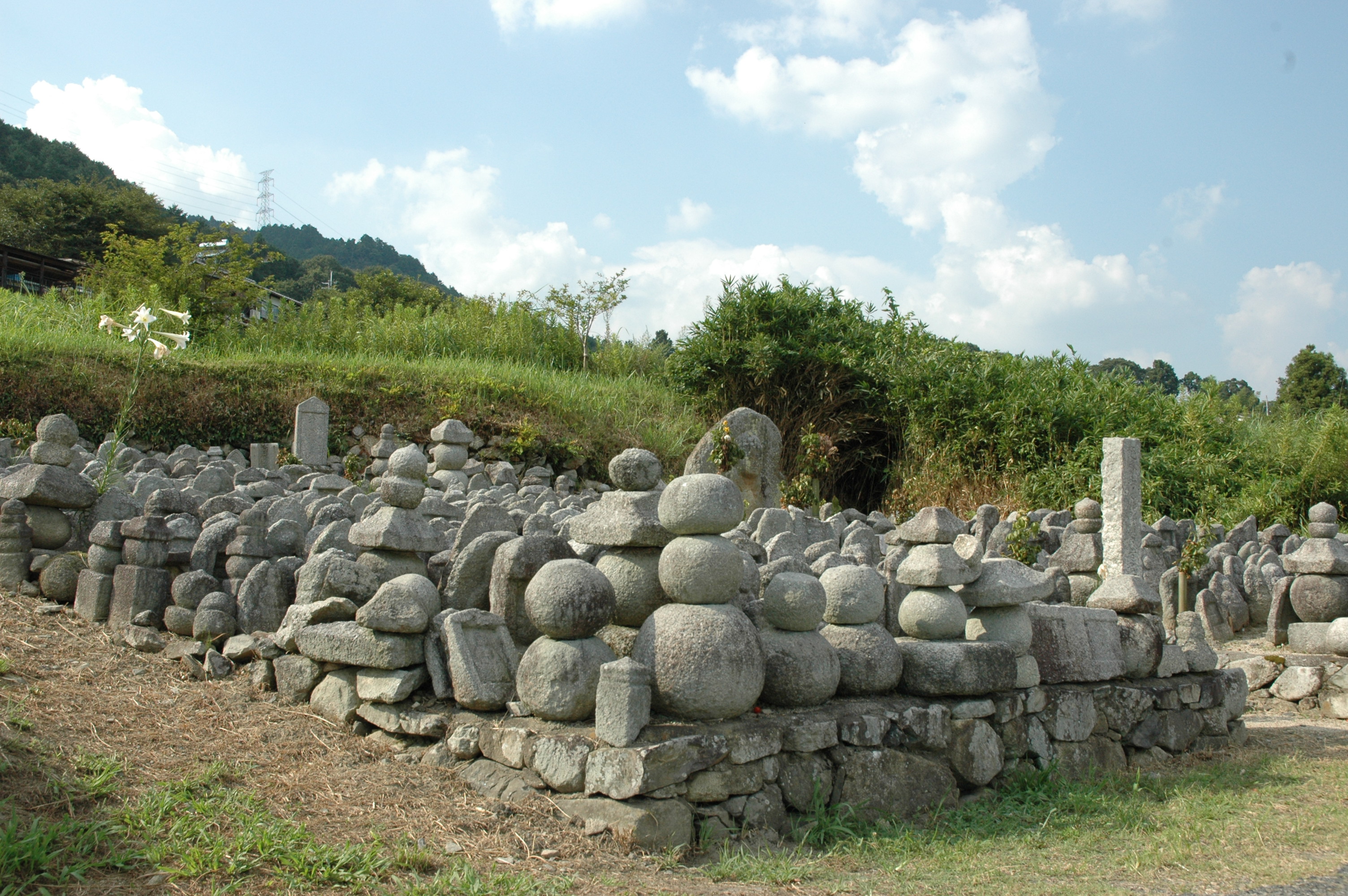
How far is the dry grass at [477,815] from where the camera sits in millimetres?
2797

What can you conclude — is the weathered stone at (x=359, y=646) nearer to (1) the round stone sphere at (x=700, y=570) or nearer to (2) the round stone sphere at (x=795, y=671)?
(1) the round stone sphere at (x=700, y=570)

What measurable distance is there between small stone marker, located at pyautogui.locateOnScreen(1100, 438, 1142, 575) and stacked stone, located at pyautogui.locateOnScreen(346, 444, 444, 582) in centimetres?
582

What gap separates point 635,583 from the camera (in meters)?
3.59

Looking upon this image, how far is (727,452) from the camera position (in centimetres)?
987

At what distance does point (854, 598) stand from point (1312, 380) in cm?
2790

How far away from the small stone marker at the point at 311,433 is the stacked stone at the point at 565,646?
7978 millimetres

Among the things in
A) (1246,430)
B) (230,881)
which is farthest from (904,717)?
(1246,430)

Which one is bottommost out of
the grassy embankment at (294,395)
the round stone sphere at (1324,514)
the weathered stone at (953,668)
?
the weathered stone at (953,668)

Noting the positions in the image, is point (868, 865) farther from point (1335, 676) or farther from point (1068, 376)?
point (1068, 376)

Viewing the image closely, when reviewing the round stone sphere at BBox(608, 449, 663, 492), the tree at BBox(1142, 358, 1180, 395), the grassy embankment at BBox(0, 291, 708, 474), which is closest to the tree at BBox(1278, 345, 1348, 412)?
the tree at BBox(1142, 358, 1180, 395)

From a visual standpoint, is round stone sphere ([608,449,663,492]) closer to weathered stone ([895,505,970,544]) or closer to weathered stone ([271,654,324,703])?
weathered stone ([895,505,970,544])

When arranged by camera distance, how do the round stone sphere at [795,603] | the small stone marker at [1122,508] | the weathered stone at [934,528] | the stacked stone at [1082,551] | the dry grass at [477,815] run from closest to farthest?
the dry grass at [477,815] < the round stone sphere at [795,603] < the weathered stone at [934,528] < the stacked stone at [1082,551] < the small stone marker at [1122,508]

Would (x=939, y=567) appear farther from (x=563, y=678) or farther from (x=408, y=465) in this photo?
(x=408, y=465)

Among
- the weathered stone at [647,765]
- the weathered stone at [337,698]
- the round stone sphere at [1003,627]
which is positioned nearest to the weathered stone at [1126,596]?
the round stone sphere at [1003,627]
